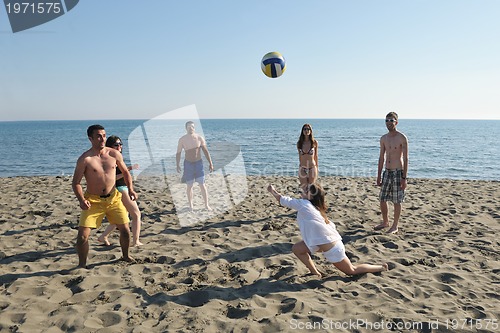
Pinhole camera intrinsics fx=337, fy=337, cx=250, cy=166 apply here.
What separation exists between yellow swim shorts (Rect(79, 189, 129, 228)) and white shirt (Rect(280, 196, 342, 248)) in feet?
7.58

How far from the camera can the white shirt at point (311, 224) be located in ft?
12.9

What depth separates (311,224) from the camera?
3957 mm

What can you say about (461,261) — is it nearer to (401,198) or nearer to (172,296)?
(401,198)

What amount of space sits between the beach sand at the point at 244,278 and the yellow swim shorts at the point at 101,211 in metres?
0.62

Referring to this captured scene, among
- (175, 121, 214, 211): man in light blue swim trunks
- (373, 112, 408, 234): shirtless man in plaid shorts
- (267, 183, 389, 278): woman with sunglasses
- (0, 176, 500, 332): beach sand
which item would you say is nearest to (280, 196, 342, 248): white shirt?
(267, 183, 389, 278): woman with sunglasses

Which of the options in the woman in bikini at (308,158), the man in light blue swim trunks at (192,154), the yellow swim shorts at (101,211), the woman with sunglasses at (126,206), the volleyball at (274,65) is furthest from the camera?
the volleyball at (274,65)

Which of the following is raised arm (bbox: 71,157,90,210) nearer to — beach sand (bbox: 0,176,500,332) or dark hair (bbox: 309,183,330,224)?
beach sand (bbox: 0,176,500,332)

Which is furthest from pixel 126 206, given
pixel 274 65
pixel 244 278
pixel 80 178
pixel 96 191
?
pixel 274 65

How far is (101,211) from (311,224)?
2.80m

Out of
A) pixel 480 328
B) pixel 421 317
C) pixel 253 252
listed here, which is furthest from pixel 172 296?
pixel 480 328

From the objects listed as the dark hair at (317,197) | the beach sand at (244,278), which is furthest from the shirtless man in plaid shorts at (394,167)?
the dark hair at (317,197)

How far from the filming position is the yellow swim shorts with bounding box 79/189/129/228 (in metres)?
4.44

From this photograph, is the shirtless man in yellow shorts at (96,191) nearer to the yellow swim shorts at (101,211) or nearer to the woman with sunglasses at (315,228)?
the yellow swim shorts at (101,211)

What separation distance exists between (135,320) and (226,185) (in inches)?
333
